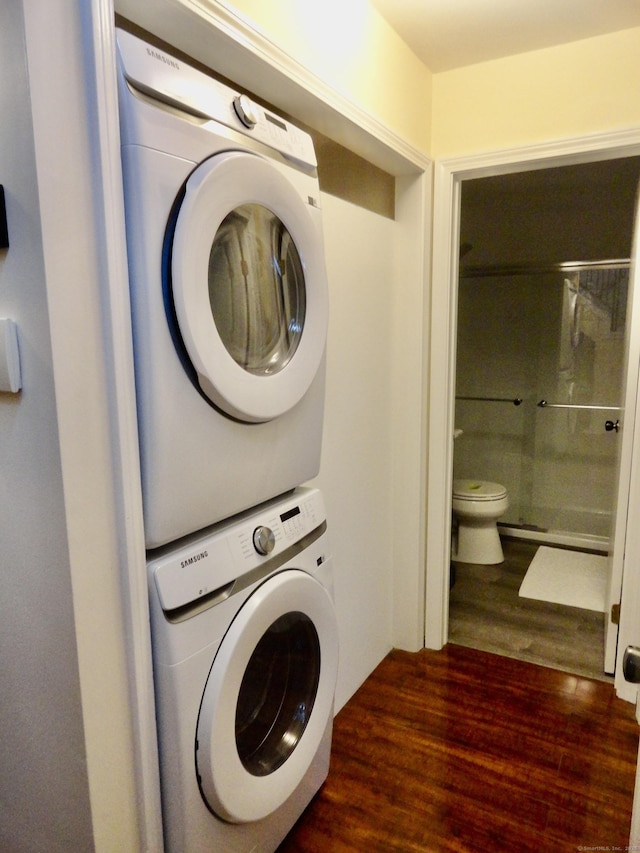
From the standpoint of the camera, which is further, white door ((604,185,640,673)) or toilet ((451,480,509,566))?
toilet ((451,480,509,566))

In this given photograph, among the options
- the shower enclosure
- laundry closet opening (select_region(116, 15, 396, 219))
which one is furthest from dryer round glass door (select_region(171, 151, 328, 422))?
the shower enclosure

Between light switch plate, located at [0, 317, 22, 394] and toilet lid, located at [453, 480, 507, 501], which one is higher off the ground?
light switch plate, located at [0, 317, 22, 394]

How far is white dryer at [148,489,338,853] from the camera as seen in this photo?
1107 millimetres

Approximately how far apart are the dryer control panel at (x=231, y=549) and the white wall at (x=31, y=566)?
0.62 ft

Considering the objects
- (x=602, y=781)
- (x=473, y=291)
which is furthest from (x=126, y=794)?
(x=473, y=291)

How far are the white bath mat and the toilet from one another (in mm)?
253

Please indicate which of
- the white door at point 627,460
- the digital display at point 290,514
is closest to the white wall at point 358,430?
the digital display at point 290,514

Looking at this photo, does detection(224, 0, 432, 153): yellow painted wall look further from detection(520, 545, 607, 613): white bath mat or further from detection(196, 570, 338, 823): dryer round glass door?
detection(520, 545, 607, 613): white bath mat

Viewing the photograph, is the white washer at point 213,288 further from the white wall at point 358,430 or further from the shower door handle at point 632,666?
the shower door handle at point 632,666

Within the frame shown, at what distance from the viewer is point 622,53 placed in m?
1.91

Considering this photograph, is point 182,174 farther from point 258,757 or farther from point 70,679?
point 258,757

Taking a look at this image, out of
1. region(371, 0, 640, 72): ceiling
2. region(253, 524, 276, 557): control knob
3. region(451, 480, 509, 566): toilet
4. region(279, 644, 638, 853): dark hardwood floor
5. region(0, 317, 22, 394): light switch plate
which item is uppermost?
region(371, 0, 640, 72): ceiling

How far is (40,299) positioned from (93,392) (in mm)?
166

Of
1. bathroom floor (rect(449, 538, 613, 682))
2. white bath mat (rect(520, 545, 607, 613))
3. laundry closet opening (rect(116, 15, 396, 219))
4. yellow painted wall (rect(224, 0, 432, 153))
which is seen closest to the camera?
yellow painted wall (rect(224, 0, 432, 153))
